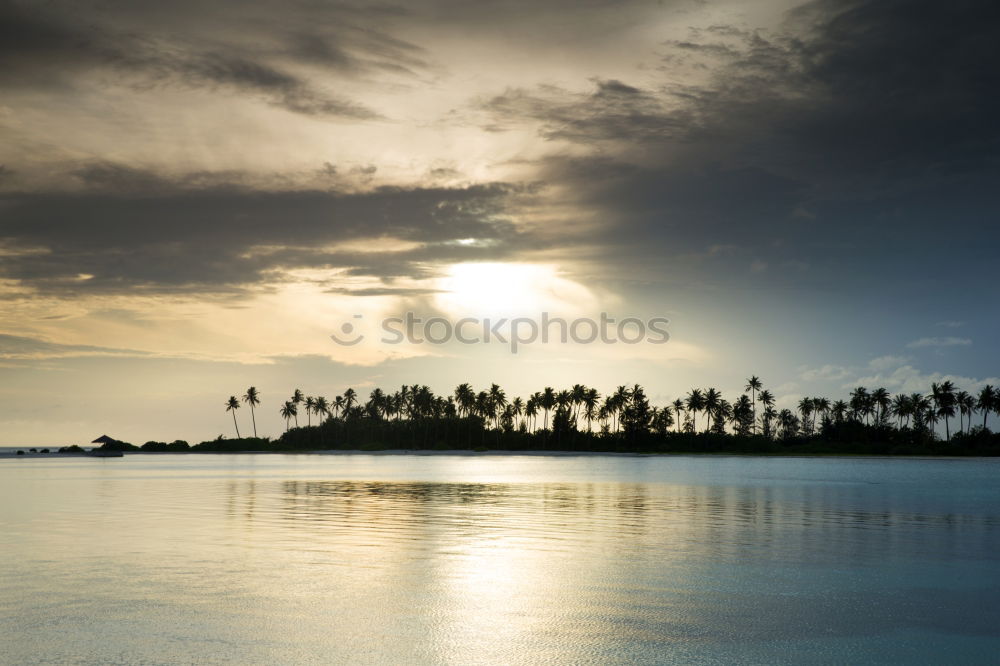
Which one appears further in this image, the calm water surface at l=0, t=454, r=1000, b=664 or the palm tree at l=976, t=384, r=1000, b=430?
the palm tree at l=976, t=384, r=1000, b=430

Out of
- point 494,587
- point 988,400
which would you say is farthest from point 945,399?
point 494,587

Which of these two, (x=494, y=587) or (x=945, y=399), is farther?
(x=945, y=399)

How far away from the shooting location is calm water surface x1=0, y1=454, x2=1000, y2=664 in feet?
43.4

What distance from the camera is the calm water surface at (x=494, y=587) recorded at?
1324cm

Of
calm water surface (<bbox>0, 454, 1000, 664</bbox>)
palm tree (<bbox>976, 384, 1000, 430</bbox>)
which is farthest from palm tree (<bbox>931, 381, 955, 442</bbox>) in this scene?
calm water surface (<bbox>0, 454, 1000, 664</bbox>)

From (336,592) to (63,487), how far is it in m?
48.1

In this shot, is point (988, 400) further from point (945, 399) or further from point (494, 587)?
point (494, 587)

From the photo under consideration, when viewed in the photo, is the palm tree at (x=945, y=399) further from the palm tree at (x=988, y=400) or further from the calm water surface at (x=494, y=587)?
the calm water surface at (x=494, y=587)

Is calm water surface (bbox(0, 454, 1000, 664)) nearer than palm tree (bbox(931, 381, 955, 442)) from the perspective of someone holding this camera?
Yes

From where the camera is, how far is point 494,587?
18234mm

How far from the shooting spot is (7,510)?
3794 cm

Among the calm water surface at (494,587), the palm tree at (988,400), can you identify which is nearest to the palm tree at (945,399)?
the palm tree at (988,400)

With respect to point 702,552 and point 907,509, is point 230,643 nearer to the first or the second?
point 702,552

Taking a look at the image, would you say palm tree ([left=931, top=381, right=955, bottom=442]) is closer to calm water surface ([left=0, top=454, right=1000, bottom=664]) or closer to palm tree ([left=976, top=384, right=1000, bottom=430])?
palm tree ([left=976, top=384, right=1000, bottom=430])
